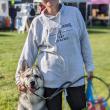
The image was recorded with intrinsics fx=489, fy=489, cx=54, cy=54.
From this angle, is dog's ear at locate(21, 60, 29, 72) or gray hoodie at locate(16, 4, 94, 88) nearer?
gray hoodie at locate(16, 4, 94, 88)

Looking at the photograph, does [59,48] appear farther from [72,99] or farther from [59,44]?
[72,99]

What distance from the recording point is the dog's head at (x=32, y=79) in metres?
4.45

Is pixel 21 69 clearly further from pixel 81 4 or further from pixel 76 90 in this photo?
pixel 81 4

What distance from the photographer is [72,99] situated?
4613mm

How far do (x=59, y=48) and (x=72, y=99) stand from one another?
52 centimetres

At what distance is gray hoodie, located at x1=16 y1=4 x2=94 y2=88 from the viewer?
176 inches

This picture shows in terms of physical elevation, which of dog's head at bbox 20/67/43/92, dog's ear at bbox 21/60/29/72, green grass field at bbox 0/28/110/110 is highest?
dog's ear at bbox 21/60/29/72

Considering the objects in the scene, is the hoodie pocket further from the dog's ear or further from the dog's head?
the dog's ear

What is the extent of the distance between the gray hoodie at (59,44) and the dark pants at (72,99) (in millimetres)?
63

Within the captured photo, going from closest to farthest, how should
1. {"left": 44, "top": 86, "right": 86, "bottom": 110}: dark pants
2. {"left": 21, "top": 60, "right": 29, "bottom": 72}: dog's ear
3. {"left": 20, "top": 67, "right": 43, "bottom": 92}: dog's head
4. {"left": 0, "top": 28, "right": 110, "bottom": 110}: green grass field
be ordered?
{"left": 20, "top": 67, "right": 43, "bottom": 92}: dog's head
{"left": 44, "top": 86, "right": 86, "bottom": 110}: dark pants
{"left": 21, "top": 60, "right": 29, "bottom": 72}: dog's ear
{"left": 0, "top": 28, "right": 110, "bottom": 110}: green grass field

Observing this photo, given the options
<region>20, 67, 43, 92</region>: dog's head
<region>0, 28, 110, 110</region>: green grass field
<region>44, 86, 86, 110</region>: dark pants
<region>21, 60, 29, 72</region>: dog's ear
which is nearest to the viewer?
<region>20, 67, 43, 92</region>: dog's head

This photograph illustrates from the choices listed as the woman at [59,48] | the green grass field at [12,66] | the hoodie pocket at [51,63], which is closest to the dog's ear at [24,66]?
the woman at [59,48]

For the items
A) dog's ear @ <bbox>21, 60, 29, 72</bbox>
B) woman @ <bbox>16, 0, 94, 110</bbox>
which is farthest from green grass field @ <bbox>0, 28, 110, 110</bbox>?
woman @ <bbox>16, 0, 94, 110</bbox>

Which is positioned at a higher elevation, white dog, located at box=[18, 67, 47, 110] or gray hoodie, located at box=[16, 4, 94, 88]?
gray hoodie, located at box=[16, 4, 94, 88]
